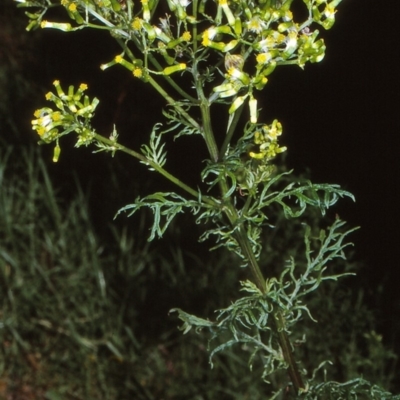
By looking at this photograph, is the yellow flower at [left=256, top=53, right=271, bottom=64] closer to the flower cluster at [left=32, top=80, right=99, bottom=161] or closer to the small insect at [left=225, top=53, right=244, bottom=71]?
the small insect at [left=225, top=53, right=244, bottom=71]

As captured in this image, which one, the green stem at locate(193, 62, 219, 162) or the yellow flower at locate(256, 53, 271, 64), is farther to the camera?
the green stem at locate(193, 62, 219, 162)

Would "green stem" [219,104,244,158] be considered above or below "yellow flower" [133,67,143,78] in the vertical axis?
below

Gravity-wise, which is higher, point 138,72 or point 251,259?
point 138,72

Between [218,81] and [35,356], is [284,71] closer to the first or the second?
[218,81]

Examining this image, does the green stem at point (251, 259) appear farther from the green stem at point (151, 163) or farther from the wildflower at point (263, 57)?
the wildflower at point (263, 57)

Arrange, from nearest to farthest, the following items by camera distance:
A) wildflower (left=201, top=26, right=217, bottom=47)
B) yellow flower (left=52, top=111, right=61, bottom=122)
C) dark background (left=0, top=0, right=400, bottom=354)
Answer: wildflower (left=201, top=26, right=217, bottom=47)
yellow flower (left=52, top=111, right=61, bottom=122)
dark background (left=0, top=0, right=400, bottom=354)

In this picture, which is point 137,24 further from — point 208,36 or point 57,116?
point 57,116

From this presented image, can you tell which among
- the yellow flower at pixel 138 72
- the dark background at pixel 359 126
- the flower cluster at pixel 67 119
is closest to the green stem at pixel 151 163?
the flower cluster at pixel 67 119

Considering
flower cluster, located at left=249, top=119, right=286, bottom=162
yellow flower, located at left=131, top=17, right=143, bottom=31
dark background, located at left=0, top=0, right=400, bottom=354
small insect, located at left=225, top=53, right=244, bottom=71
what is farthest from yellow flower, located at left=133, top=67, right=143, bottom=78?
dark background, located at left=0, top=0, right=400, bottom=354

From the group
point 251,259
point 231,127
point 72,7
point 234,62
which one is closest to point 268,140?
point 231,127

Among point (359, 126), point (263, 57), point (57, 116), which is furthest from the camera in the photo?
point (359, 126)

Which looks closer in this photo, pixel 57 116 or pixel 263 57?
pixel 263 57

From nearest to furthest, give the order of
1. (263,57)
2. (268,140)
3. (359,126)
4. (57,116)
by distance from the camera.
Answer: (263,57) < (57,116) < (268,140) < (359,126)

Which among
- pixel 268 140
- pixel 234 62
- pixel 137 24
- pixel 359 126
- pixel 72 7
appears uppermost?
pixel 72 7
